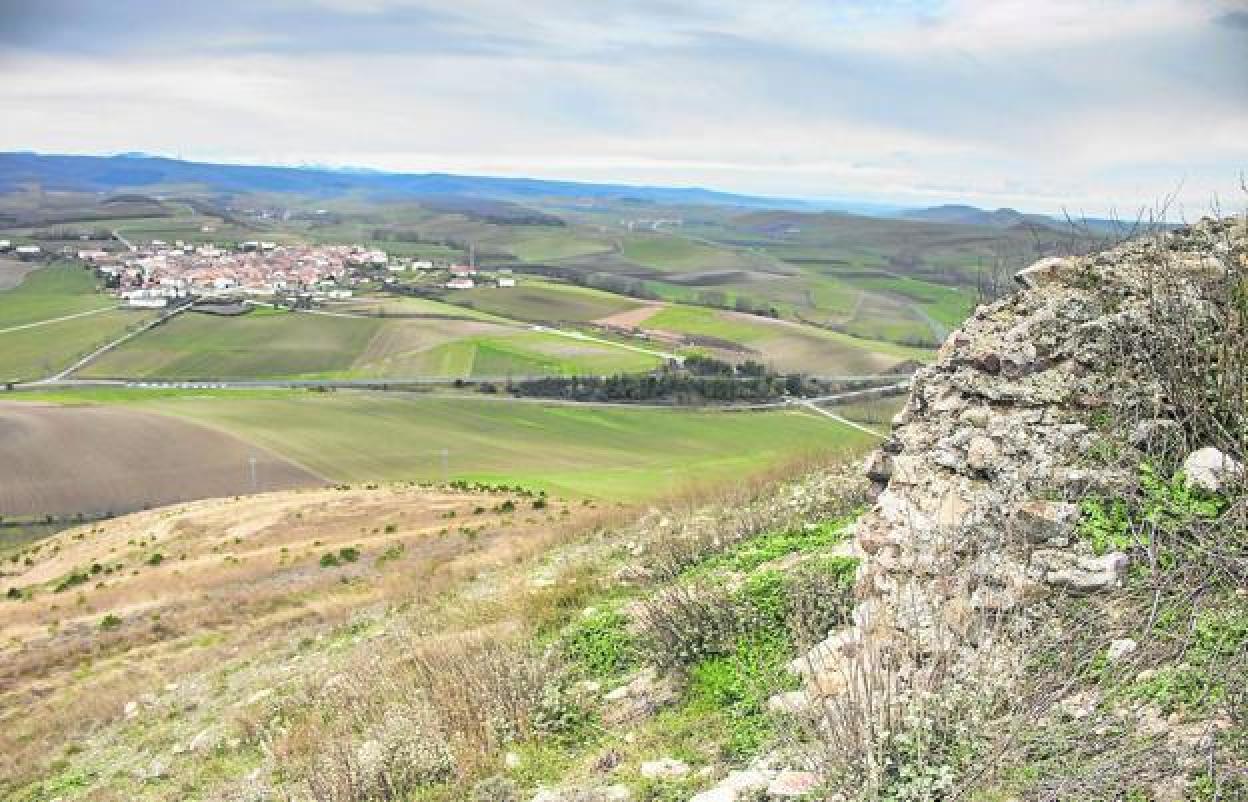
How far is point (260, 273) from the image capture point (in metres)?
156

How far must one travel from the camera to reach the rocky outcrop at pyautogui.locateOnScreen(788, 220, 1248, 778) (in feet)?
18.2

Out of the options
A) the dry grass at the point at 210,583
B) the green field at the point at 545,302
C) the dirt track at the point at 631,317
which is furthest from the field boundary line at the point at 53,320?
the dry grass at the point at 210,583

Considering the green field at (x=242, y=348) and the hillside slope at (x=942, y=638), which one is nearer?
the hillside slope at (x=942, y=638)

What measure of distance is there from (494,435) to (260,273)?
109 meters

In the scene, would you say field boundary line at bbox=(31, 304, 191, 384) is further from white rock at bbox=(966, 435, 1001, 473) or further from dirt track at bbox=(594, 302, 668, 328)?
white rock at bbox=(966, 435, 1001, 473)

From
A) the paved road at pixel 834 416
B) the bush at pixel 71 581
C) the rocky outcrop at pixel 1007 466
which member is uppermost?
the rocky outcrop at pixel 1007 466

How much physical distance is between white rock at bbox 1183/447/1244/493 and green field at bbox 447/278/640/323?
377 feet

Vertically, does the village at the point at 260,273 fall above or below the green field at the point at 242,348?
above

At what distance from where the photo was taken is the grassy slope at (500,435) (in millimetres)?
54094

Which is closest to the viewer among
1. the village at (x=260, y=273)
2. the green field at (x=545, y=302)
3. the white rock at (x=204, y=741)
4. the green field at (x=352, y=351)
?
the white rock at (x=204, y=741)

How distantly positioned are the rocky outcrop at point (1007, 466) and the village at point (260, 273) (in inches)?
4929

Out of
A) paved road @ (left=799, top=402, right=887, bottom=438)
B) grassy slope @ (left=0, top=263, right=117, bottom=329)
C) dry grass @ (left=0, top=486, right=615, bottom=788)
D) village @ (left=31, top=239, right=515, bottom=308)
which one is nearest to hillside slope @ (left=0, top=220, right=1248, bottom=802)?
dry grass @ (left=0, top=486, right=615, bottom=788)

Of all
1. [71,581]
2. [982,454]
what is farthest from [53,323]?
[982,454]

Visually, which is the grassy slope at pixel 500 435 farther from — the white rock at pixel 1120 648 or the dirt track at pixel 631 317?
the dirt track at pixel 631 317
